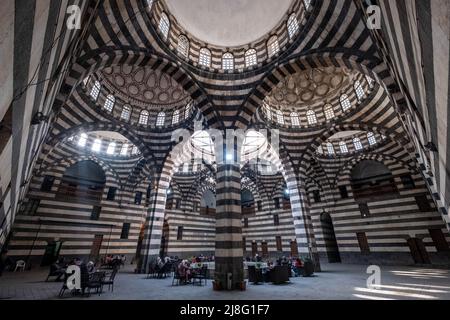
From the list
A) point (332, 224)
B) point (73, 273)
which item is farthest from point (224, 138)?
point (332, 224)

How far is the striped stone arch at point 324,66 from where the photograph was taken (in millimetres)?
6719

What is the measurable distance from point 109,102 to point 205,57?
7.15 meters

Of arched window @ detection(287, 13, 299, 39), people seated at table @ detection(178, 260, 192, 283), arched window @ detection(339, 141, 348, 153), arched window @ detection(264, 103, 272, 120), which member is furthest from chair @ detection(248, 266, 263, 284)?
arched window @ detection(339, 141, 348, 153)

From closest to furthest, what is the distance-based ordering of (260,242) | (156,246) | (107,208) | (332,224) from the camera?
(156,246), (107,208), (332,224), (260,242)

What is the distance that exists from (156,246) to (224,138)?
7.37m

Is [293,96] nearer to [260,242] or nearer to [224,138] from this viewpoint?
[224,138]

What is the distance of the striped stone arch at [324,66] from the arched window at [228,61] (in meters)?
2.45

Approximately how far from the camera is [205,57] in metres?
10.6

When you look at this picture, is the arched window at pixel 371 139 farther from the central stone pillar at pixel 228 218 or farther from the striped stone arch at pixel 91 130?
the striped stone arch at pixel 91 130

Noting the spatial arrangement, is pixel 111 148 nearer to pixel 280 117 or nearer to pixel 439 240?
pixel 280 117

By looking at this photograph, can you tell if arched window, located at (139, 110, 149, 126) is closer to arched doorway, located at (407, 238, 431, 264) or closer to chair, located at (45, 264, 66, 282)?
chair, located at (45, 264, 66, 282)

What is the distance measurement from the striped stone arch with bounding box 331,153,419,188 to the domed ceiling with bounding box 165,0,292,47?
11720 millimetres

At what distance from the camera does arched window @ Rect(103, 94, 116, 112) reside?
13.1 m

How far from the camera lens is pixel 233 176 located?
8.34 metres
